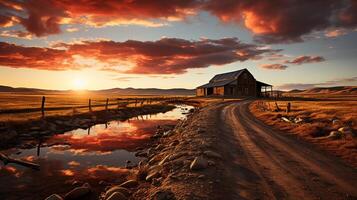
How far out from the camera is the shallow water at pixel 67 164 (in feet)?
31.1

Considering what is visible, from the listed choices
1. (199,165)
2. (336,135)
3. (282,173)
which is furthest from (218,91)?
(282,173)

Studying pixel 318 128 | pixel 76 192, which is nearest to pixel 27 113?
pixel 76 192

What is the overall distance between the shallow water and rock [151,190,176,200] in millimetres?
3470

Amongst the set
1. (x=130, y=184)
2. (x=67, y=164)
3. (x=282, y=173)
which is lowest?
(x=67, y=164)

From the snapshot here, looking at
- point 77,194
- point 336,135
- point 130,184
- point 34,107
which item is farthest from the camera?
point 34,107

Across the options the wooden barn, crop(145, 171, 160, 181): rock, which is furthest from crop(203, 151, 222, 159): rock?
the wooden barn

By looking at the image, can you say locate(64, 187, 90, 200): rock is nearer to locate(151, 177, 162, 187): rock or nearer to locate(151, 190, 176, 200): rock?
locate(151, 177, 162, 187): rock

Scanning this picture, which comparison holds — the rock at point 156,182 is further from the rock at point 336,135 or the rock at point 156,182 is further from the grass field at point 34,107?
the grass field at point 34,107

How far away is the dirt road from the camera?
22.2 feet

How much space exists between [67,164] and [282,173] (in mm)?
10468

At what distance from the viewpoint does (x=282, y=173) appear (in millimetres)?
8289

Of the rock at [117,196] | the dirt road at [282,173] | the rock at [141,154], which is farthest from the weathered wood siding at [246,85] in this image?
the rock at [117,196]

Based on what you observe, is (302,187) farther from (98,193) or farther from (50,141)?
(50,141)

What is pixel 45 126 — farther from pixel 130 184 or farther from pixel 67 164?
pixel 130 184
